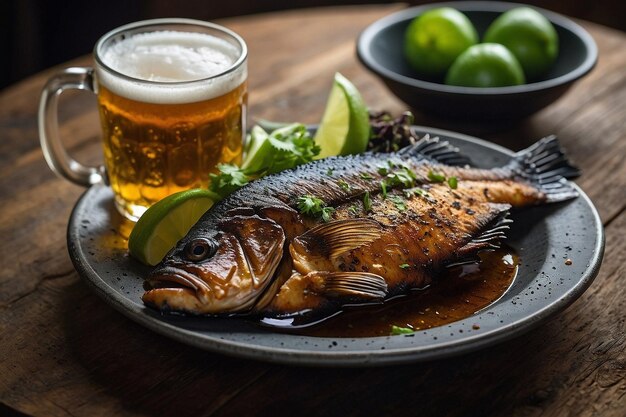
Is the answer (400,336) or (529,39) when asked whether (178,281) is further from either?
(529,39)

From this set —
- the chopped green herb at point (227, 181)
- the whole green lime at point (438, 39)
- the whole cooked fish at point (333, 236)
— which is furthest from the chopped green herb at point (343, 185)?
the whole green lime at point (438, 39)

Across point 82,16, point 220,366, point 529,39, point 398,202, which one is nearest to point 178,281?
point 220,366

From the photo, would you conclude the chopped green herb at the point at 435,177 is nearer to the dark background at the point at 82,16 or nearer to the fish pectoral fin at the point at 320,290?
the fish pectoral fin at the point at 320,290

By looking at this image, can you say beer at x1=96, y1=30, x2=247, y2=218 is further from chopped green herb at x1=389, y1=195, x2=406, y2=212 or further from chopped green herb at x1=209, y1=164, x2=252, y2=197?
chopped green herb at x1=389, y1=195, x2=406, y2=212

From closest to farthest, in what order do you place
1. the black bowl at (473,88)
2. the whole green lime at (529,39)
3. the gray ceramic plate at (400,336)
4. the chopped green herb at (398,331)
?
the gray ceramic plate at (400,336) → the chopped green herb at (398,331) → the black bowl at (473,88) → the whole green lime at (529,39)

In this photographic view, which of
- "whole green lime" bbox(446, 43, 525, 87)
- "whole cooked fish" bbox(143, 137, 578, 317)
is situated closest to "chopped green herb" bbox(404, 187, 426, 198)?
"whole cooked fish" bbox(143, 137, 578, 317)

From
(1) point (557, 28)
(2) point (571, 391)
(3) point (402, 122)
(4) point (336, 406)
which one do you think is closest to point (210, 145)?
(3) point (402, 122)

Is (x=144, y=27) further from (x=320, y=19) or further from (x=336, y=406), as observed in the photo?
(x=320, y=19)
